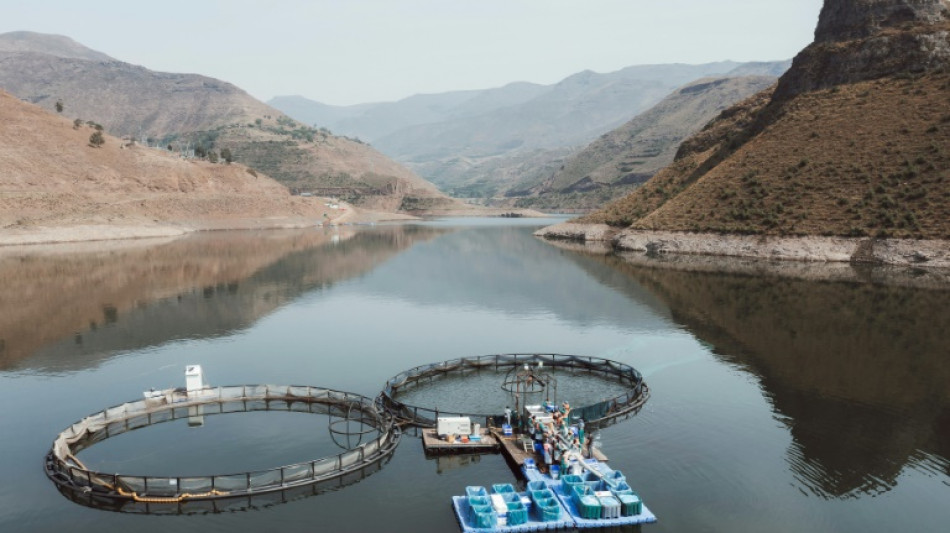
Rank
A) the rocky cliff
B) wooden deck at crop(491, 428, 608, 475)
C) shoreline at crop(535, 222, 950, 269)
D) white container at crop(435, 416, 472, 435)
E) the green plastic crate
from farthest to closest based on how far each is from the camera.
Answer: the rocky cliff < shoreline at crop(535, 222, 950, 269) < white container at crop(435, 416, 472, 435) < wooden deck at crop(491, 428, 608, 475) < the green plastic crate

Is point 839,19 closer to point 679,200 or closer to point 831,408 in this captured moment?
point 679,200

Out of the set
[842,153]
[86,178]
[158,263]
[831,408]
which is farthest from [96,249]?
[842,153]

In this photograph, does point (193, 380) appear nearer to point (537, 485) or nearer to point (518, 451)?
point (518, 451)

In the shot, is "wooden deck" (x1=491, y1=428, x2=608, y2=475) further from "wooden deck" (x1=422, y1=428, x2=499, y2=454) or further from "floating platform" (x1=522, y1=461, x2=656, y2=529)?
"floating platform" (x1=522, y1=461, x2=656, y2=529)

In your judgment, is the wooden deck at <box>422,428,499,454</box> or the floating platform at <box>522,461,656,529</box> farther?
the wooden deck at <box>422,428,499,454</box>

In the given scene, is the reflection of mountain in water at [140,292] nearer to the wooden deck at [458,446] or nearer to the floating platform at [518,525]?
the wooden deck at [458,446]

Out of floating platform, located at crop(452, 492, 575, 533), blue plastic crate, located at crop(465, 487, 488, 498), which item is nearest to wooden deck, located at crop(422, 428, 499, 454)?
blue plastic crate, located at crop(465, 487, 488, 498)

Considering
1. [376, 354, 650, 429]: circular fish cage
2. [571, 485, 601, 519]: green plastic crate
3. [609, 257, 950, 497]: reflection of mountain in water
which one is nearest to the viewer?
[571, 485, 601, 519]: green plastic crate
